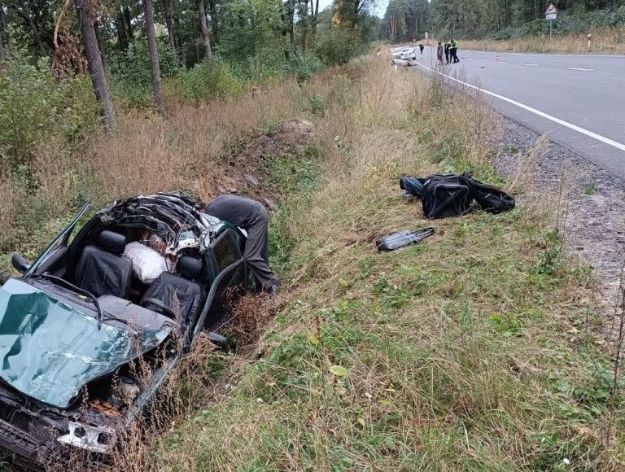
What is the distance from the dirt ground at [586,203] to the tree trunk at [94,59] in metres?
7.39

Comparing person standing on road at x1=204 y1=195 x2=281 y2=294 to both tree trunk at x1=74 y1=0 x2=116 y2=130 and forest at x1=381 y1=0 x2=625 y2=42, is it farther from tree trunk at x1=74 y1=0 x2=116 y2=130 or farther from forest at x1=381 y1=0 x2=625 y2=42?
forest at x1=381 y1=0 x2=625 y2=42

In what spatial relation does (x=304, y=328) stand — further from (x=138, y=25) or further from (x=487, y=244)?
(x=138, y=25)

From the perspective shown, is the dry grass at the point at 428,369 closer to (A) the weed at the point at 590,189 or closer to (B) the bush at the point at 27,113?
(A) the weed at the point at 590,189

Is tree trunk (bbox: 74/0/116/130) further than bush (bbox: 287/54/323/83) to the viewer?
No

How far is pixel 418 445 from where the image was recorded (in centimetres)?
282

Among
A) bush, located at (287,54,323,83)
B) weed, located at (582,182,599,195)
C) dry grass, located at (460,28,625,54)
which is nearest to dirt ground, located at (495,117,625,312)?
weed, located at (582,182,599,195)

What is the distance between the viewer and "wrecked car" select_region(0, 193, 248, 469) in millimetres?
3076

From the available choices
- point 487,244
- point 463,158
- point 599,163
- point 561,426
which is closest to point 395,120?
point 463,158

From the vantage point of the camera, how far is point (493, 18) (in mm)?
66562

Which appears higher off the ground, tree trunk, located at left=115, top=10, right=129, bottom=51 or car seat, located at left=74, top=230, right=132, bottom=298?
tree trunk, located at left=115, top=10, right=129, bottom=51

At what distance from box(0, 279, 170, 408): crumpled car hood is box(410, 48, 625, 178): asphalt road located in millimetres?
5936

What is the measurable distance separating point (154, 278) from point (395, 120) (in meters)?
7.64

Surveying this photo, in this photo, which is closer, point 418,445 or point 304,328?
point 418,445

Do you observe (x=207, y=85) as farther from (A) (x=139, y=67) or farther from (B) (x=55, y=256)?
(B) (x=55, y=256)
